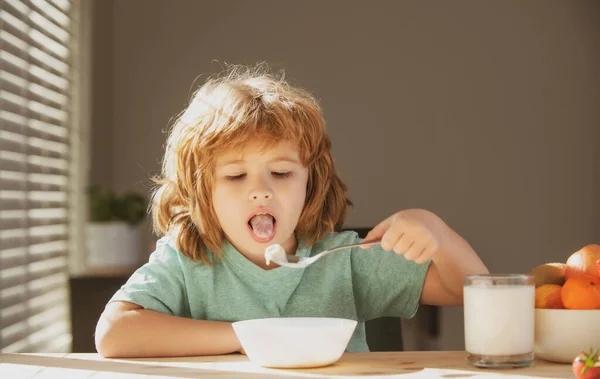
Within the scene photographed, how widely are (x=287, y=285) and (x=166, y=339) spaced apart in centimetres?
28

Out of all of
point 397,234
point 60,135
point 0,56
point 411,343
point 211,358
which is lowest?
point 411,343

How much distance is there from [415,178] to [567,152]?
0.68 metres

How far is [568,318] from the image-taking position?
0.97m

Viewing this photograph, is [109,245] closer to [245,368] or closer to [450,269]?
[450,269]

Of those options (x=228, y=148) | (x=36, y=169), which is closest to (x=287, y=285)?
(x=228, y=148)

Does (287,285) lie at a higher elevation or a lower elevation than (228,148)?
lower

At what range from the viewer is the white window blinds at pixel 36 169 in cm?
242

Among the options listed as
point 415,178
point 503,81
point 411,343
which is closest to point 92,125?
point 415,178

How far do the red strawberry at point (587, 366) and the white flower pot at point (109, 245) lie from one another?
2.41 meters

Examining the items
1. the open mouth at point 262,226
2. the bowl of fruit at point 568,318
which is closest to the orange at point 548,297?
the bowl of fruit at point 568,318

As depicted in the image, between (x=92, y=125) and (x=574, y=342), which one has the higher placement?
(x=92, y=125)

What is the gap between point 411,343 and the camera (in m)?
1.79

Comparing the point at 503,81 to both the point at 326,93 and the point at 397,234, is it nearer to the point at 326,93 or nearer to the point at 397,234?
the point at 326,93

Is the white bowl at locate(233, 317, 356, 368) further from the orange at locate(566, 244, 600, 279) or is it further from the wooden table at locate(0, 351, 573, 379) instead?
the orange at locate(566, 244, 600, 279)
